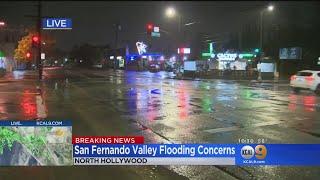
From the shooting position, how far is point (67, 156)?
6316mm

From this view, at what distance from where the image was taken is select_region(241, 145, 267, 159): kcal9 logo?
20.0 feet

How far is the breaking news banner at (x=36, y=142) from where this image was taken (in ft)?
20.5

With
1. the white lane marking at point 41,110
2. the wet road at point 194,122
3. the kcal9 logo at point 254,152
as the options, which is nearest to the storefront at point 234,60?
the wet road at point 194,122

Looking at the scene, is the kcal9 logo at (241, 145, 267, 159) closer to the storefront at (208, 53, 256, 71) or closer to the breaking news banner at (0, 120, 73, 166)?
the breaking news banner at (0, 120, 73, 166)

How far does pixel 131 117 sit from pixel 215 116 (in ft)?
9.18

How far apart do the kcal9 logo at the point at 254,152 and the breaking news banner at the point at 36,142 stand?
2.22 m

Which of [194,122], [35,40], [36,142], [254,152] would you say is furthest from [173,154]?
[35,40]

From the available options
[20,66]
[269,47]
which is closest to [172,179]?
[269,47]

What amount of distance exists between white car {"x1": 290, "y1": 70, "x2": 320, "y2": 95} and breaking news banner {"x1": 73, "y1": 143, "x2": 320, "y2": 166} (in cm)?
2566

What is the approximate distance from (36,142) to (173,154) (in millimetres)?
1758

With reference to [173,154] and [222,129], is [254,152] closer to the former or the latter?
[173,154]

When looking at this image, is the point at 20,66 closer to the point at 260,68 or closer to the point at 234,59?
the point at 234,59

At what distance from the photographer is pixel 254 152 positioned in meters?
6.14

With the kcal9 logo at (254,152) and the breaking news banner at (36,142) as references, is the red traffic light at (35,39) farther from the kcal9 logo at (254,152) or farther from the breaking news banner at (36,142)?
the kcal9 logo at (254,152)
